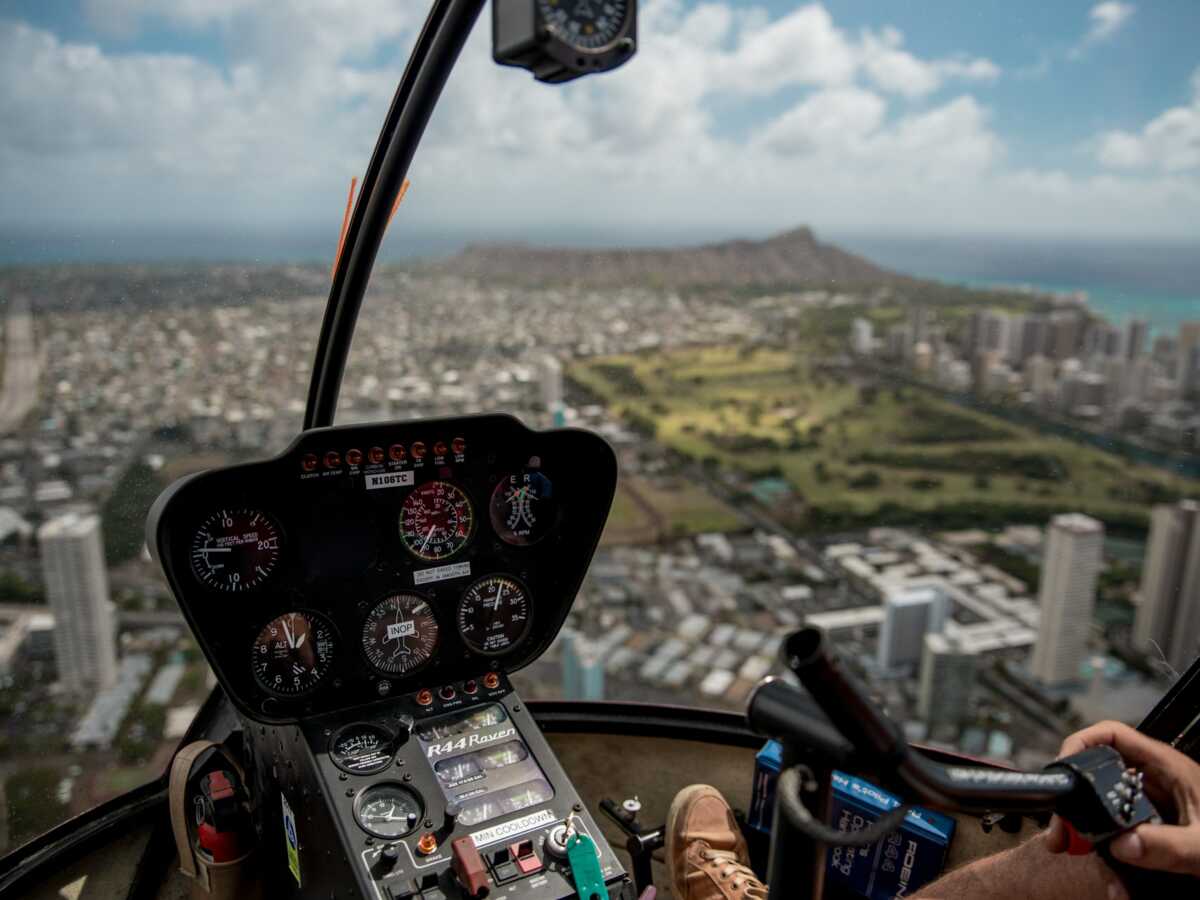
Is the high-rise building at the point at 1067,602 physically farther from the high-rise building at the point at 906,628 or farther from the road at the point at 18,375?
the road at the point at 18,375

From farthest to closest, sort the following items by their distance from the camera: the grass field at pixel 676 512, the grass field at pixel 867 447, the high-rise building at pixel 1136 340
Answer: the grass field at pixel 867 447, the grass field at pixel 676 512, the high-rise building at pixel 1136 340

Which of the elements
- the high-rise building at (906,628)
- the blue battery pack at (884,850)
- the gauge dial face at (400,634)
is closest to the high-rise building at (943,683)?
the high-rise building at (906,628)

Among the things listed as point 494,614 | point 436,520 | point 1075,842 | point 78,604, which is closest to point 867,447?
point 78,604

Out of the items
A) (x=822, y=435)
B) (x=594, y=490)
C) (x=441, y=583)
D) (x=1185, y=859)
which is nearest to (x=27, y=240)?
(x=441, y=583)

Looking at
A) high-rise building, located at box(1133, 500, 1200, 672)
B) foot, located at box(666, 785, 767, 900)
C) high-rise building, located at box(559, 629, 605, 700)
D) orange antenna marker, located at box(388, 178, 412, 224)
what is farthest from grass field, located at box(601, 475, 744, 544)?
orange antenna marker, located at box(388, 178, 412, 224)

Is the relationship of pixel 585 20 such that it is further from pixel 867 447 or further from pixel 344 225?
pixel 867 447

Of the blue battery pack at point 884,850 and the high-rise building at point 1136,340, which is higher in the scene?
the high-rise building at point 1136,340
